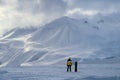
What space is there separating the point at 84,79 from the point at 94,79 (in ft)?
7.33

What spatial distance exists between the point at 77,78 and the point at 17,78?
27.3 feet

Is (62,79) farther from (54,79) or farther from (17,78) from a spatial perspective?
(17,78)

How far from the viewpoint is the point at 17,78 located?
51219 millimetres

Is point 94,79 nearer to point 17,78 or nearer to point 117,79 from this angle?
point 117,79

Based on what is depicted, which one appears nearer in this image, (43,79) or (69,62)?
(43,79)

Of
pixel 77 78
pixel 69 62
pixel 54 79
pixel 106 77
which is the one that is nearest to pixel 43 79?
pixel 54 79

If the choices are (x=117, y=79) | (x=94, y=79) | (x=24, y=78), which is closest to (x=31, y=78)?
(x=24, y=78)

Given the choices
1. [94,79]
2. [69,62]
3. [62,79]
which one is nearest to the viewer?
[62,79]

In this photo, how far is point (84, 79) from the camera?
50.6m

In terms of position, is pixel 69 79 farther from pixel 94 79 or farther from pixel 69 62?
pixel 69 62

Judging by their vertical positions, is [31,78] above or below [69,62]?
below

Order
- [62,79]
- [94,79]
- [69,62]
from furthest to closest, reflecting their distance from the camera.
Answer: [69,62] < [94,79] < [62,79]

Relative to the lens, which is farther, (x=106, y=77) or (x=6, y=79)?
(x=106, y=77)

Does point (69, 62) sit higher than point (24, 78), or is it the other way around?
point (69, 62)
